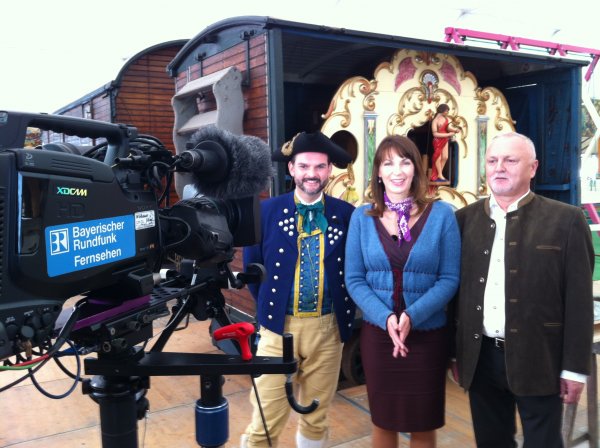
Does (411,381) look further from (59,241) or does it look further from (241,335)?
(59,241)

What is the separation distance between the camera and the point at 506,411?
7.36 feet

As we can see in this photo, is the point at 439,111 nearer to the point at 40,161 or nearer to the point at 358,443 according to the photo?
the point at 358,443

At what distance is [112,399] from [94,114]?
7.54m

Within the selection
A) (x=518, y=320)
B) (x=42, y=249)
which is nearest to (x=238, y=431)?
(x=518, y=320)

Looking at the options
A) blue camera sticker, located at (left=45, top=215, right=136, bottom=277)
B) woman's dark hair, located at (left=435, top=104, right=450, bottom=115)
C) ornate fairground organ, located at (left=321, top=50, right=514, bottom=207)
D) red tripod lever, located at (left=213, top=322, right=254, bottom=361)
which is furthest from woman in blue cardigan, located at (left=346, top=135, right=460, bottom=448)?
woman's dark hair, located at (left=435, top=104, right=450, bottom=115)

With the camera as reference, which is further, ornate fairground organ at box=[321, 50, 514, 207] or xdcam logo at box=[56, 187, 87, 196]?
ornate fairground organ at box=[321, 50, 514, 207]

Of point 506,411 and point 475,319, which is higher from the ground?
point 475,319

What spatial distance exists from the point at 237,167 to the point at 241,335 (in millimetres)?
444

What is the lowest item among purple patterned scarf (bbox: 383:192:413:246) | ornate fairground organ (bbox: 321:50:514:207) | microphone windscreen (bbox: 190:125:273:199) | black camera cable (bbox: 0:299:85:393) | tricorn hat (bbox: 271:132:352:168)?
black camera cable (bbox: 0:299:85:393)

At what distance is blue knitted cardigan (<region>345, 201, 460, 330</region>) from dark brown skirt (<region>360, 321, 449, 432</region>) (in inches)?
3.0

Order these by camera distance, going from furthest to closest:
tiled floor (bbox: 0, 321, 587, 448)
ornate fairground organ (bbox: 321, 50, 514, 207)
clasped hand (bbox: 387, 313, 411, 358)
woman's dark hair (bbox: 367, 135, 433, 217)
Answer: ornate fairground organ (bbox: 321, 50, 514, 207)
tiled floor (bbox: 0, 321, 587, 448)
woman's dark hair (bbox: 367, 135, 433, 217)
clasped hand (bbox: 387, 313, 411, 358)

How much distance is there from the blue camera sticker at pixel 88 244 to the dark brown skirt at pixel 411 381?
4.41ft

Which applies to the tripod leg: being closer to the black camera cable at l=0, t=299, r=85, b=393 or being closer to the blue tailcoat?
the black camera cable at l=0, t=299, r=85, b=393

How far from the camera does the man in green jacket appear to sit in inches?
79.0
